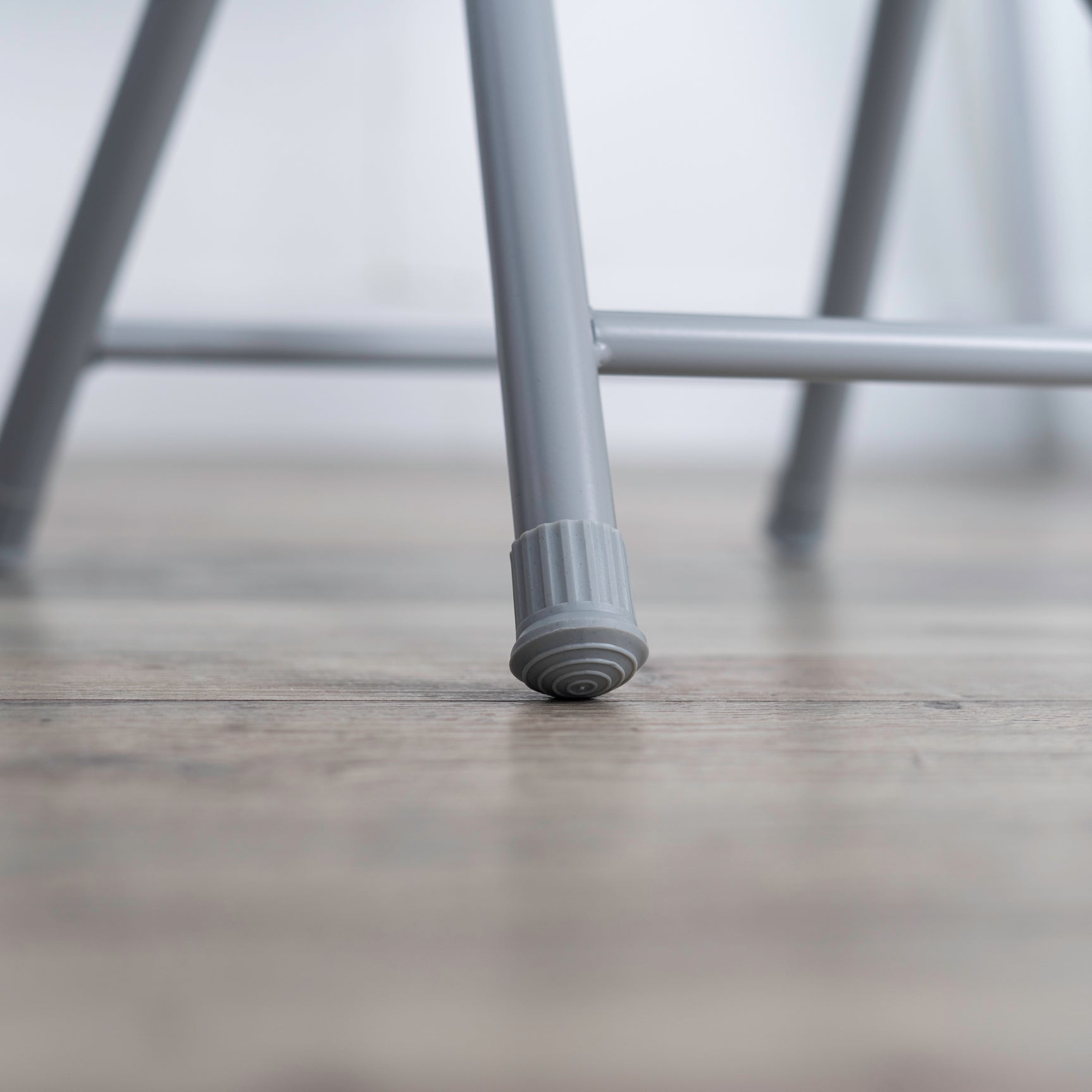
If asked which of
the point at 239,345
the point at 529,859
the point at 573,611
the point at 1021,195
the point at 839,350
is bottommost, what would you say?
the point at 529,859

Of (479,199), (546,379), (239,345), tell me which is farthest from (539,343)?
(479,199)

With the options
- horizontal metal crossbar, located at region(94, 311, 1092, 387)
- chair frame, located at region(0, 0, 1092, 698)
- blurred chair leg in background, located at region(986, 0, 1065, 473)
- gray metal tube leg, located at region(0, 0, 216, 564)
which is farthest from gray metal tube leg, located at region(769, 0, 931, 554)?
blurred chair leg in background, located at region(986, 0, 1065, 473)

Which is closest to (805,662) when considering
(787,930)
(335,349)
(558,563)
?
(558,563)

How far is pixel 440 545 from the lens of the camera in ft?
2.91

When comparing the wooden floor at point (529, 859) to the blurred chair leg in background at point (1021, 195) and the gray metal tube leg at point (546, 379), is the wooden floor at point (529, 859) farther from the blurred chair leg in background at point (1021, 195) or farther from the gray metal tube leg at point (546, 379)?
the blurred chair leg in background at point (1021, 195)

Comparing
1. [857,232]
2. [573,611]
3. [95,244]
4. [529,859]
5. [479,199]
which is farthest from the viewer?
[479,199]

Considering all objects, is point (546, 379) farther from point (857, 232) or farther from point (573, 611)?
point (857, 232)

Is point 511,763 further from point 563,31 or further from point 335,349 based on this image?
point 563,31

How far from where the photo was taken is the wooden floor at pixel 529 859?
7.7 inches

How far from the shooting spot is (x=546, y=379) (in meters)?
0.40

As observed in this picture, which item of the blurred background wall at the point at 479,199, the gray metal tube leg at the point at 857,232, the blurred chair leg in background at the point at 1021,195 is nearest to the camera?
the gray metal tube leg at the point at 857,232

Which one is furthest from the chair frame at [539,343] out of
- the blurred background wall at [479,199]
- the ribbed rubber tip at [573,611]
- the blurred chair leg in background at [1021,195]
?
the blurred chair leg in background at [1021,195]

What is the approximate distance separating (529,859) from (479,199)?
185 cm

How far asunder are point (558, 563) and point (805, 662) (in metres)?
0.16
